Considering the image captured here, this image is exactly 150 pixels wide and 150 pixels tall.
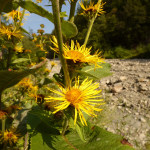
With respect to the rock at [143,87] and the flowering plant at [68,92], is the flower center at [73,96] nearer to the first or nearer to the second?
the flowering plant at [68,92]

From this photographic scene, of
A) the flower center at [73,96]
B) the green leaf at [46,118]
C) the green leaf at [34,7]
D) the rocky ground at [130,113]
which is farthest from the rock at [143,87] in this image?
the green leaf at [34,7]

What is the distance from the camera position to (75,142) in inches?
20.6

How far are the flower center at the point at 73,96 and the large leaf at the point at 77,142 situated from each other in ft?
0.69

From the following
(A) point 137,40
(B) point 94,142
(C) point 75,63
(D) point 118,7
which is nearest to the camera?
(C) point 75,63

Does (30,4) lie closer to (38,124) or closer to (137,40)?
(38,124)

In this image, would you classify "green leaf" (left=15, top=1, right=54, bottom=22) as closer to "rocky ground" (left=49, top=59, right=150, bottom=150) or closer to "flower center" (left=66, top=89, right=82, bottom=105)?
"flower center" (left=66, top=89, right=82, bottom=105)

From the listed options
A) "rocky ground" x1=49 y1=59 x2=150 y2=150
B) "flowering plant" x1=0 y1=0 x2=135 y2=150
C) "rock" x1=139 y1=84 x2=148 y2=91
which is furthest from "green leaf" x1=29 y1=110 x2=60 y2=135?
"rock" x1=139 y1=84 x2=148 y2=91

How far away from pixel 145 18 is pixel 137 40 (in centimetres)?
211

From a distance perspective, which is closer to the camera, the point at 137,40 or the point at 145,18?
the point at 145,18

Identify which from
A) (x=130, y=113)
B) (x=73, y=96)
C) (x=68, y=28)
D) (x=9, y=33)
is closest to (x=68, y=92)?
(x=73, y=96)

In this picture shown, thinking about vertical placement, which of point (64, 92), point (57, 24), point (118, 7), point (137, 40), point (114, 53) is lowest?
point (64, 92)

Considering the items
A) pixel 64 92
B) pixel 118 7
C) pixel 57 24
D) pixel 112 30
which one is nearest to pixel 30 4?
pixel 57 24

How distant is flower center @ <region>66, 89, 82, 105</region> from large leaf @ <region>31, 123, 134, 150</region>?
0.21 metres

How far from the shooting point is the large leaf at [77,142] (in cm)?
46
